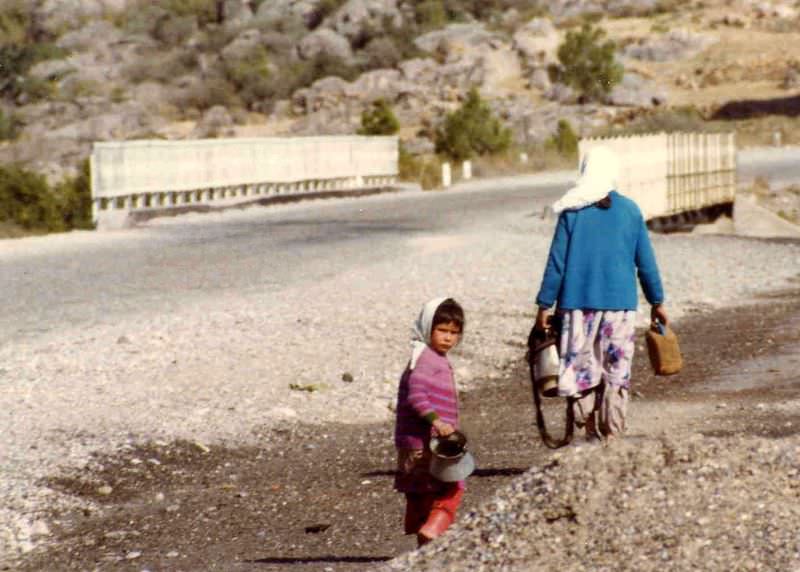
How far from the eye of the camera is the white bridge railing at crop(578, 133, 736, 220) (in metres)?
26.5

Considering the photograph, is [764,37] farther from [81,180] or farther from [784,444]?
[784,444]

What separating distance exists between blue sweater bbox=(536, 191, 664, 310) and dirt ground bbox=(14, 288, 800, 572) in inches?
43.9

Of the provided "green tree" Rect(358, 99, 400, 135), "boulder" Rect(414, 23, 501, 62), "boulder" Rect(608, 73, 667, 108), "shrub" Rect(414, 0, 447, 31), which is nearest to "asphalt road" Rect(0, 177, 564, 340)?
"green tree" Rect(358, 99, 400, 135)

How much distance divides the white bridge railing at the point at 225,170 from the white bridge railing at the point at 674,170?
8491mm

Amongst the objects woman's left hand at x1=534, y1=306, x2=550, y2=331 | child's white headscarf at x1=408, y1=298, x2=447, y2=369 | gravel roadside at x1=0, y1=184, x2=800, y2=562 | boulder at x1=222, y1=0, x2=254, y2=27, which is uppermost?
boulder at x1=222, y1=0, x2=254, y2=27

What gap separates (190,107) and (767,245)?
78.6 m

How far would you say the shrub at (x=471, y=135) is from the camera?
57875 mm

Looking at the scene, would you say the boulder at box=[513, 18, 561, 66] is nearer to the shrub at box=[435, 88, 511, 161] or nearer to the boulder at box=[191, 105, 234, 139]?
the boulder at box=[191, 105, 234, 139]

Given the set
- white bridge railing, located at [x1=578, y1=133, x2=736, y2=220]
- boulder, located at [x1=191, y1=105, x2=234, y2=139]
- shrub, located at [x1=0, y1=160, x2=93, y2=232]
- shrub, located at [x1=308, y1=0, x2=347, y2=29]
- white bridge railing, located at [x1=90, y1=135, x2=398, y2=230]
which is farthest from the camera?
shrub, located at [x1=308, y1=0, x2=347, y2=29]

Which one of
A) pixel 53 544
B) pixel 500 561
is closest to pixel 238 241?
pixel 53 544

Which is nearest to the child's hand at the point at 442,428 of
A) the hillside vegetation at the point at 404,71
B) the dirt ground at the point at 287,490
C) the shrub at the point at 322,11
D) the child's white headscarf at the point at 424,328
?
the child's white headscarf at the point at 424,328

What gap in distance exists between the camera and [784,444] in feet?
22.5

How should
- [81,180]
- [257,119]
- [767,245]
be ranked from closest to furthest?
[767,245], [81,180], [257,119]

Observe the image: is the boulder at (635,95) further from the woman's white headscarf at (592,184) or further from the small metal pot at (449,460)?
the small metal pot at (449,460)
